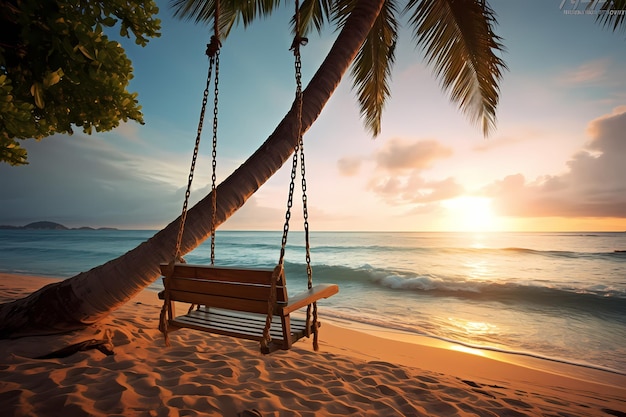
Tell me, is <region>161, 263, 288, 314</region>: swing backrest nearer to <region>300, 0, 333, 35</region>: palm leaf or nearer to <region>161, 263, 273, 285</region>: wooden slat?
<region>161, 263, 273, 285</region>: wooden slat

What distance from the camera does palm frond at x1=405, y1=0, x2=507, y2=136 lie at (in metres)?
5.46

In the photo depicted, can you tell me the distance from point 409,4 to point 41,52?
5.93 m

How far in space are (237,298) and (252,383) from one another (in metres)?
→ 1.30

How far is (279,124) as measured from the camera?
393 centimetres

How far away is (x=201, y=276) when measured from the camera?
2682 millimetres

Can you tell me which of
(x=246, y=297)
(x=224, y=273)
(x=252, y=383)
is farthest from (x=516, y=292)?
(x=224, y=273)

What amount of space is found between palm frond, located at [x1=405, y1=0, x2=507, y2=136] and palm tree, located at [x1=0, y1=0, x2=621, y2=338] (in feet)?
0.05

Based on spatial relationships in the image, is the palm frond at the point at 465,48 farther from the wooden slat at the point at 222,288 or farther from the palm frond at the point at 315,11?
the wooden slat at the point at 222,288

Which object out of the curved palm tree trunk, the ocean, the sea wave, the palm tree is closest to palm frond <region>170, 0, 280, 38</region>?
the palm tree

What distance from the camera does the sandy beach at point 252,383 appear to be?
266 cm

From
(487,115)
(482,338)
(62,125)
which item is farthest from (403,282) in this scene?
(62,125)

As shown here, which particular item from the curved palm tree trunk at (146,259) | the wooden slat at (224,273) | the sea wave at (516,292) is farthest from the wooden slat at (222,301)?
the sea wave at (516,292)

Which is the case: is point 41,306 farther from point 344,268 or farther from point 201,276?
point 344,268

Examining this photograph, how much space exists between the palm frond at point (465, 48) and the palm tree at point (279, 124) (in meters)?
0.01
